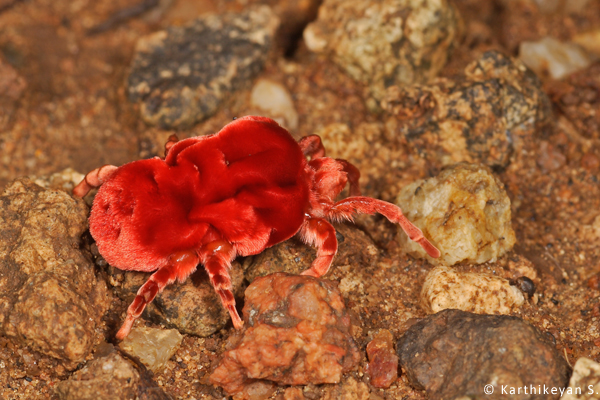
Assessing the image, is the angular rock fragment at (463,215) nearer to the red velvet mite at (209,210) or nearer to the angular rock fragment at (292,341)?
the red velvet mite at (209,210)

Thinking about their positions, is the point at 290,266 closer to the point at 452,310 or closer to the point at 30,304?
the point at 452,310

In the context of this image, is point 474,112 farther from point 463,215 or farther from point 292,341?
point 292,341

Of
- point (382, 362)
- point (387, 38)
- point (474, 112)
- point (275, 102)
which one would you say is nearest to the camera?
point (382, 362)

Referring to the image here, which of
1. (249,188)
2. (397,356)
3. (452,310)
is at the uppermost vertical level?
(249,188)

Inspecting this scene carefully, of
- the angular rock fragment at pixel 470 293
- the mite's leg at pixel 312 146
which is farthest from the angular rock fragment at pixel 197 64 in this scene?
the angular rock fragment at pixel 470 293

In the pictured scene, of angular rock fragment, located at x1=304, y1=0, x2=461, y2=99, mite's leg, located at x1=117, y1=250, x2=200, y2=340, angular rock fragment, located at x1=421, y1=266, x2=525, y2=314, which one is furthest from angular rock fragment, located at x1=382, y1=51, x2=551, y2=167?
mite's leg, located at x1=117, y1=250, x2=200, y2=340

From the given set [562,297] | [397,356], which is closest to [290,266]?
[397,356]

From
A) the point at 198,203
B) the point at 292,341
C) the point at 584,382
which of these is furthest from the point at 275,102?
the point at 584,382
